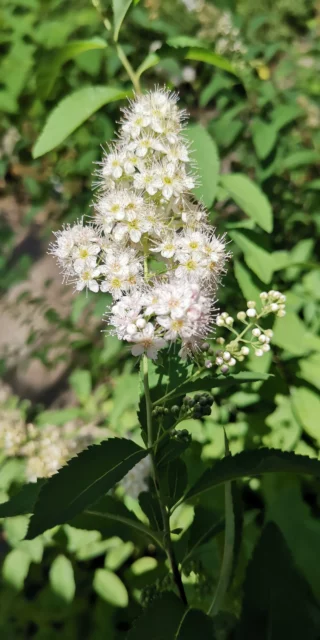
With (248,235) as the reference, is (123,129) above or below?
above

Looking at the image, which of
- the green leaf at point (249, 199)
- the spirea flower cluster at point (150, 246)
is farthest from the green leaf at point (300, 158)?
the spirea flower cluster at point (150, 246)

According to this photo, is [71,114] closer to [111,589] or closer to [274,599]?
[274,599]

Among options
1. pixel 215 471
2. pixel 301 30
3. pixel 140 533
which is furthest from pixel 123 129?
pixel 301 30

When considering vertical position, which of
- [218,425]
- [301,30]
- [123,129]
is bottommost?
[301,30]

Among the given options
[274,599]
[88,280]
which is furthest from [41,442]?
[274,599]

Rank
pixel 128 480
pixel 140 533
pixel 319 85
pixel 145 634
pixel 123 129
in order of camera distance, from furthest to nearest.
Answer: pixel 319 85, pixel 128 480, pixel 140 533, pixel 123 129, pixel 145 634

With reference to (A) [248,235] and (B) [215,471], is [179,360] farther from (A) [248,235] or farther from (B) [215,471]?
(A) [248,235]
